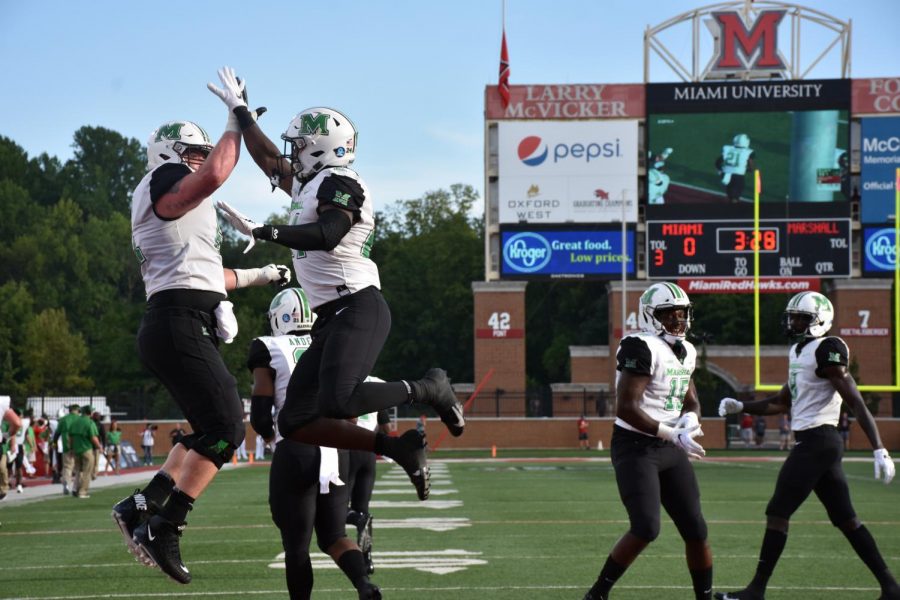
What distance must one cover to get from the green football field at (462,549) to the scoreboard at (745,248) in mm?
18996

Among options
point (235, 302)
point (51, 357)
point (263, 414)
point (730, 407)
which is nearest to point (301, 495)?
point (263, 414)

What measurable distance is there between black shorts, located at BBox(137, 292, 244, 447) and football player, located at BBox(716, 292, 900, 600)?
404 centimetres

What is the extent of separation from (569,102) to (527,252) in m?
5.35

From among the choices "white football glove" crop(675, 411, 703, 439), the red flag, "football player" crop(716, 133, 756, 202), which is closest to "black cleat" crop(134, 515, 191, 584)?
"white football glove" crop(675, 411, 703, 439)

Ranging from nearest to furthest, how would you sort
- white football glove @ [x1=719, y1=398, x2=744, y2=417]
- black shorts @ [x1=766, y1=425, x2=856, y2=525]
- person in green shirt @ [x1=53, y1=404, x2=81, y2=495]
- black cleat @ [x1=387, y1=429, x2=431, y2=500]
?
black cleat @ [x1=387, y1=429, x2=431, y2=500]
black shorts @ [x1=766, y1=425, x2=856, y2=525]
white football glove @ [x1=719, y1=398, x2=744, y2=417]
person in green shirt @ [x1=53, y1=404, x2=81, y2=495]

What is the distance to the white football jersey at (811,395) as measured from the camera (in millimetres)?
9883

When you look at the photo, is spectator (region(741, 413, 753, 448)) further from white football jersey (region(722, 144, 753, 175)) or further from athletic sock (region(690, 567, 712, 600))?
athletic sock (region(690, 567, 712, 600))

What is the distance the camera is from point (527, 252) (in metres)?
43.6

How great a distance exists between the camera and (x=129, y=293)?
9150 centimetres

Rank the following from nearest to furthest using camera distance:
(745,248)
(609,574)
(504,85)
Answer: (609,574), (745,248), (504,85)

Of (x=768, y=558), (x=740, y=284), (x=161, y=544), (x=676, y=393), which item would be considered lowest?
(x=768, y=558)

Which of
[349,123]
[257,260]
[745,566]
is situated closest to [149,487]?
[349,123]

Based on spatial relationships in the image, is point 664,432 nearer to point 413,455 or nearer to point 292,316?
point 413,455

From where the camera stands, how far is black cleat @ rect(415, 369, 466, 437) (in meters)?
7.46
